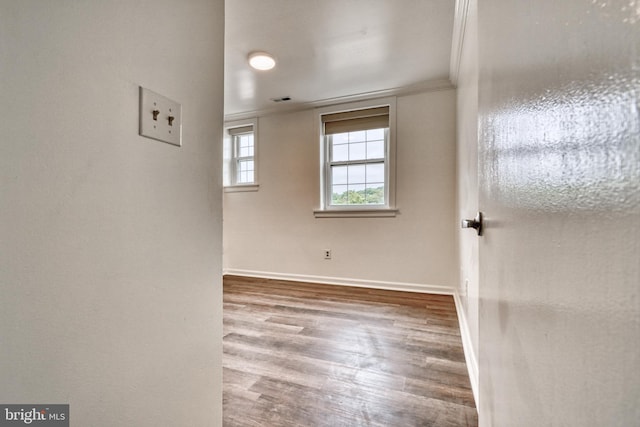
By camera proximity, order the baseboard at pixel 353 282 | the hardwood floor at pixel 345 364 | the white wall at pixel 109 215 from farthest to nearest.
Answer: the baseboard at pixel 353 282
the hardwood floor at pixel 345 364
the white wall at pixel 109 215

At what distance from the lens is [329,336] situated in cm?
200

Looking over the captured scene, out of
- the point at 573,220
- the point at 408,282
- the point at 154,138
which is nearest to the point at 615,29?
the point at 573,220

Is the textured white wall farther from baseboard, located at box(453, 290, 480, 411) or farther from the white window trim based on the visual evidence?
the white window trim

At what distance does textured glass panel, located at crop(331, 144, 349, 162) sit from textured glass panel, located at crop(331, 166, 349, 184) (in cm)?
10

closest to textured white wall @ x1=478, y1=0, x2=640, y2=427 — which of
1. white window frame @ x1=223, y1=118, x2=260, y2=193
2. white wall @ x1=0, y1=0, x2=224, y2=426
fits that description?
white wall @ x1=0, y1=0, x2=224, y2=426

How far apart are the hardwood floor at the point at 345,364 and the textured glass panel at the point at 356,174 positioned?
140 centimetres

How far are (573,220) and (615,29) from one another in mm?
178

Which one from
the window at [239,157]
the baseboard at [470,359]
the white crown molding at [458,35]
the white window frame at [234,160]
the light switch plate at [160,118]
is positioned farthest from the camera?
the window at [239,157]

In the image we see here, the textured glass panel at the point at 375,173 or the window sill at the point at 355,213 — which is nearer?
the window sill at the point at 355,213

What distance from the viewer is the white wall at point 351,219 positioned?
9.74 feet

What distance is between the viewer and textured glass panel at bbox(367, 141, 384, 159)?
3.27 m

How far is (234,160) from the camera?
4.03 metres

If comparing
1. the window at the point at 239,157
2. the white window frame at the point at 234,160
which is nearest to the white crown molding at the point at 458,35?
the white window frame at the point at 234,160

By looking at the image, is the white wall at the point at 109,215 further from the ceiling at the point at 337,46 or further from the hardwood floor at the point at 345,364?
the ceiling at the point at 337,46
